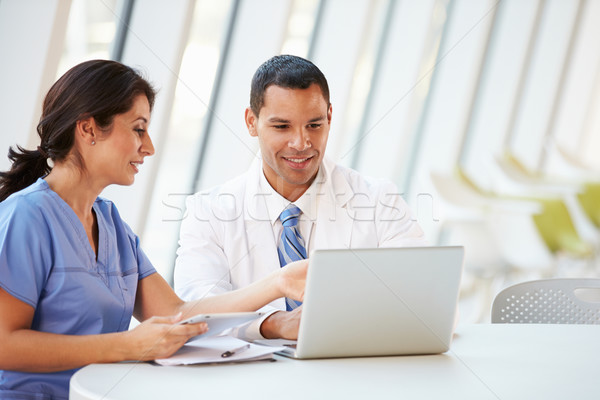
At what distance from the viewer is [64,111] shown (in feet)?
4.69

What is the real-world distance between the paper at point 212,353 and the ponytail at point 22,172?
1.70 ft

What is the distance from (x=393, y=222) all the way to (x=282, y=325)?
59 cm

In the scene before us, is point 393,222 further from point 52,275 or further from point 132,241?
point 52,275

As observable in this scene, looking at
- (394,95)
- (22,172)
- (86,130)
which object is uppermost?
(394,95)

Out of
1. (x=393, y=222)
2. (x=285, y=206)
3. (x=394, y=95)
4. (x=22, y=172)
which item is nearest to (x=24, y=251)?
(x=22, y=172)

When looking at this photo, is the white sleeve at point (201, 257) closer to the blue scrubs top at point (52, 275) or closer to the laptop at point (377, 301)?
the blue scrubs top at point (52, 275)

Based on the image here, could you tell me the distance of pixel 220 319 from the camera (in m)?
1.21

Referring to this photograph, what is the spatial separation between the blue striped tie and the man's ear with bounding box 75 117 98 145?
0.60 metres

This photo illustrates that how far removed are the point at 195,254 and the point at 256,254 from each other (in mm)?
163

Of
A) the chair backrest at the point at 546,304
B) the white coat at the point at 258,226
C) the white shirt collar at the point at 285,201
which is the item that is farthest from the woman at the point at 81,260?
the chair backrest at the point at 546,304

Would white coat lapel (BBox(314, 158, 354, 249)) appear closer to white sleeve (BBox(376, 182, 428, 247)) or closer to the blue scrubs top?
white sleeve (BBox(376, 182, 428, 247))

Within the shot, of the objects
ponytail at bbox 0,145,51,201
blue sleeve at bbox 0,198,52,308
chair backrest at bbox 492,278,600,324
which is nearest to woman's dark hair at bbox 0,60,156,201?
ponytail at bbox 0,145,51,201

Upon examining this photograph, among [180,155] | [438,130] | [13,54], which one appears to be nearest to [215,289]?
[13,54]

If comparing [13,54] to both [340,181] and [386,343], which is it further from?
[386,343]
